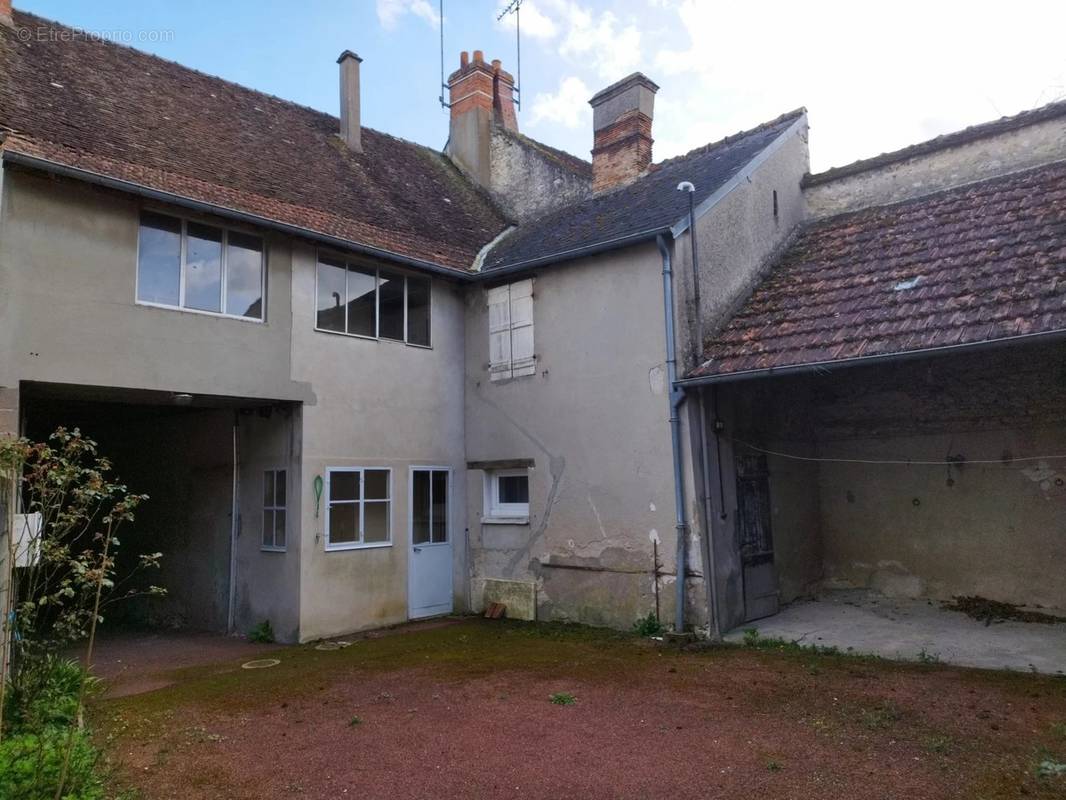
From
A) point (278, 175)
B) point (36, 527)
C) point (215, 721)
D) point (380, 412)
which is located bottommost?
point (215, 721)

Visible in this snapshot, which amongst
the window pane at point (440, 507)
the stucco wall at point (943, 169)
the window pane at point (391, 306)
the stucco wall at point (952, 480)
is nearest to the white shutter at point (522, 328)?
the window pane at point (391, 306)

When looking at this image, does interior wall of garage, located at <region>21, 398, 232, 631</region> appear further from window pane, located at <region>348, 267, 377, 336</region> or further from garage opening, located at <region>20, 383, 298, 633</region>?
window pane, located at <region>348, 267, 377, 336</region>

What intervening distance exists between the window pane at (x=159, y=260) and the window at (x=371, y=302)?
185cm

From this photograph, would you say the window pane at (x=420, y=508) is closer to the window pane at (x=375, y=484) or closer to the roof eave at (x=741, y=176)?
the window pane at (x=375, y=484)

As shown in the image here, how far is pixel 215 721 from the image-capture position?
20.9 ft

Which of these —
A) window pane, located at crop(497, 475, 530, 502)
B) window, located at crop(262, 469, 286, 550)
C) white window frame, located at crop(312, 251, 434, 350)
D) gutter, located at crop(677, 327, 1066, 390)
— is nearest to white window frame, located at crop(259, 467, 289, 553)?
window, located at crop(262, 469, 286, 550)

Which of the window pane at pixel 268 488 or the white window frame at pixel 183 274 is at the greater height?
the white window frame at pixel 183 274

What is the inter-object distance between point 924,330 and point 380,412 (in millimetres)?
6872

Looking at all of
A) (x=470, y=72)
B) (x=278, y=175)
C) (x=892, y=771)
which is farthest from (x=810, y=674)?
(x=470, y=72)

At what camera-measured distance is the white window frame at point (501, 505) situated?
36.0 feet

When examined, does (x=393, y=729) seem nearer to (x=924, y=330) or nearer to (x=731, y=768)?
(x=731, y=768)

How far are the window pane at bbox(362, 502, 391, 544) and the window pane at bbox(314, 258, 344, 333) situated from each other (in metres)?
2.47

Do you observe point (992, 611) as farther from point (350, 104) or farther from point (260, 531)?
point (350, 104)

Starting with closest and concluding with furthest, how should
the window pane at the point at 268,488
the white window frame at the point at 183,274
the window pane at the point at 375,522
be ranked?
the white window frame at the point at 183,274, the window pane at the point at 268,488, the window pane at the point at 375,522
